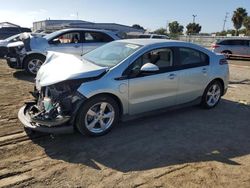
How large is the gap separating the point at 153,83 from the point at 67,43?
5813 millimetres

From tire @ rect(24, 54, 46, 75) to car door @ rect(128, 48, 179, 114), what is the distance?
5572 millimetres

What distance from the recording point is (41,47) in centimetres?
1016

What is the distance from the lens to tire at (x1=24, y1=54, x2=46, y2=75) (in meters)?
10.3

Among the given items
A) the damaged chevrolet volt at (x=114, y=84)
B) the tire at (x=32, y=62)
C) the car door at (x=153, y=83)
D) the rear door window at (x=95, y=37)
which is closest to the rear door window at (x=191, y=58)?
the damaged chevrolet volt at (x=114, y=84)

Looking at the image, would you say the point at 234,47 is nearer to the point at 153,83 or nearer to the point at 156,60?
the point at 156,60

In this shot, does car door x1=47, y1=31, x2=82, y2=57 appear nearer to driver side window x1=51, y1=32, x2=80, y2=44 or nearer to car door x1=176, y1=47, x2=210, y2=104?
driver side window x1=51, y1=32, x2=80, y2=44

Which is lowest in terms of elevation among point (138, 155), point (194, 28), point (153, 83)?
point (138, 155)

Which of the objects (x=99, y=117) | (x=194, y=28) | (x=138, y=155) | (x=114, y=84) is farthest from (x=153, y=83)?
(x=194, y=28)

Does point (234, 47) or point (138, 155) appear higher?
point (234, 47)

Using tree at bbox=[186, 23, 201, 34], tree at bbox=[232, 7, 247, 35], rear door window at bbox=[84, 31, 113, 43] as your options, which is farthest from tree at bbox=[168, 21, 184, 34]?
rear door window at bbox=[84, 31, 113, 43]

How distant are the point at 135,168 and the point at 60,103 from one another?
1523mm

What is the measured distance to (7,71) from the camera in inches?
454

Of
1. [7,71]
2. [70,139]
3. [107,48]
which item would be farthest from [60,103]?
[7,71]

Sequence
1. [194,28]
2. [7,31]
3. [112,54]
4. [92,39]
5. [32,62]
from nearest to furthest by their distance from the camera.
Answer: [112,54]
[32,62]
[92,39]
[7,31]
[194,28]
